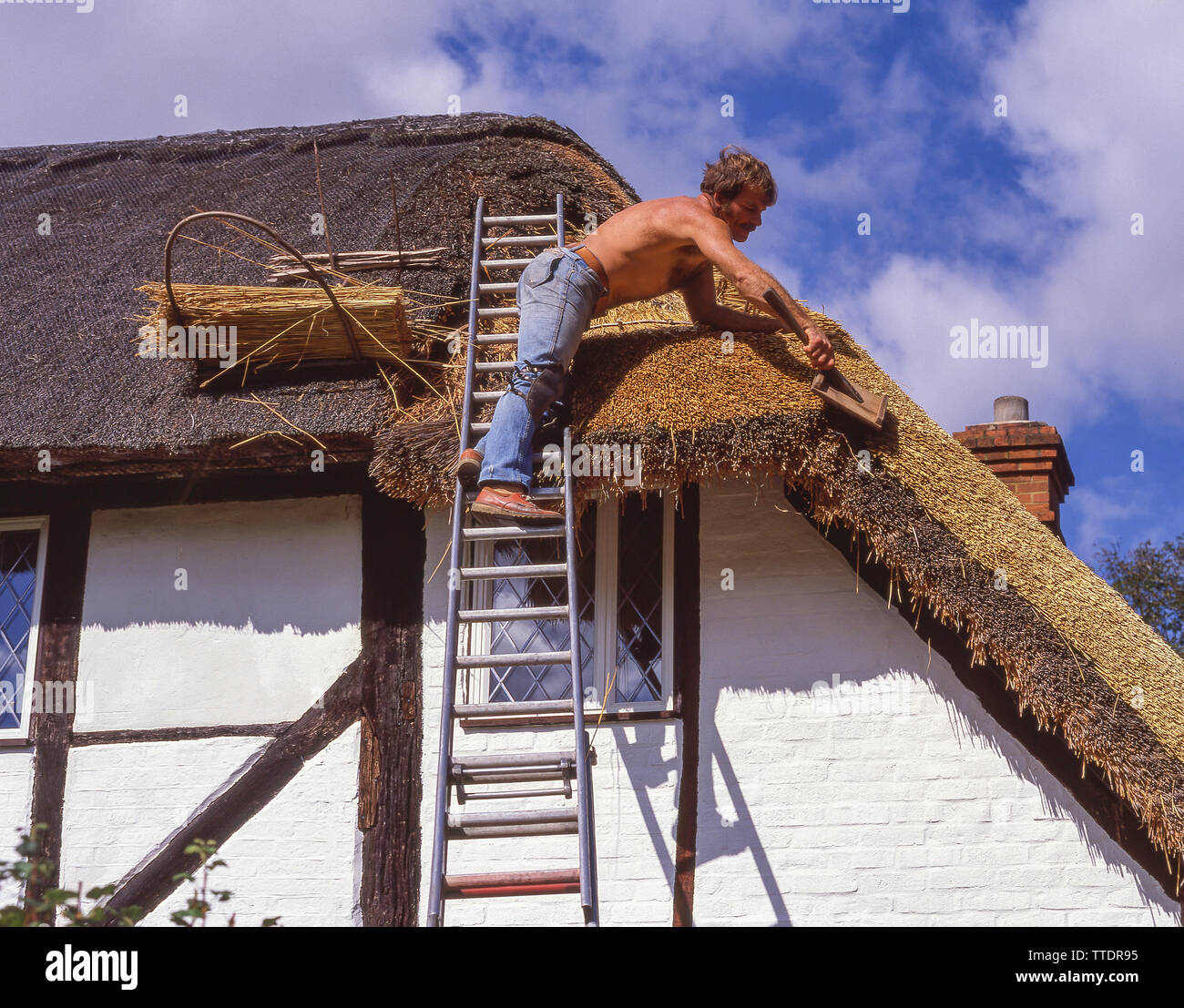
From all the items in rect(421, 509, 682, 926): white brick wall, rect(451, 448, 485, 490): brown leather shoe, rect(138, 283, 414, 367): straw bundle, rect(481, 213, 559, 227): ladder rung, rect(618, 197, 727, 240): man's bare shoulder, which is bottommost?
rect(421, 509, 682, 926): white brick wall

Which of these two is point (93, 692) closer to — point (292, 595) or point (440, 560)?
point (292, 595)

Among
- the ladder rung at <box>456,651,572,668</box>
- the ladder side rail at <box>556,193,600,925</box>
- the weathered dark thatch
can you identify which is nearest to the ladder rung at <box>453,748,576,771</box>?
the ladder side rail at <box>556,193,600,925</box>

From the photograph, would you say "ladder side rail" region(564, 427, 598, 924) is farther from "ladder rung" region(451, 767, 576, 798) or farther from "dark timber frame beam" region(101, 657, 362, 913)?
"dark timber frame beam" region(101, 657, 362, 913)

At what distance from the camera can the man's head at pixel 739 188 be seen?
554cm

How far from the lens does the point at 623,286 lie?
572cm

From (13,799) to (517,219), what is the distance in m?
3.82

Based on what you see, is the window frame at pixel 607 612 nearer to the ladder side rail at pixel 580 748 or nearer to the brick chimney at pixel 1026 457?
the ladder side rail at pixel 580 748

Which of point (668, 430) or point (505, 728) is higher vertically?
point (668, 430)

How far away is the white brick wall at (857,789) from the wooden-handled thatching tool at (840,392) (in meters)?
0.62

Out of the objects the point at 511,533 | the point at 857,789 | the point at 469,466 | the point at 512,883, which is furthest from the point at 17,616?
the point at 857,789

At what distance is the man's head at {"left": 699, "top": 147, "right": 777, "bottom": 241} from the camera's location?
18.2ft

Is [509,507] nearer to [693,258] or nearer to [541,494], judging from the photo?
[541,494]

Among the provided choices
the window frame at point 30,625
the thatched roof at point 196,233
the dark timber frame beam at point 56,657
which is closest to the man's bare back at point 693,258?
the thatched roof at point 196,233

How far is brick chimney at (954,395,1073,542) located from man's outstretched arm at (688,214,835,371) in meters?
3.33
